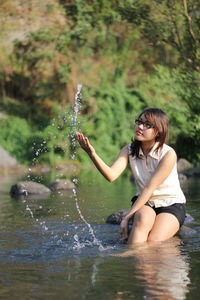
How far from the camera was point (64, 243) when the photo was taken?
7.52 m

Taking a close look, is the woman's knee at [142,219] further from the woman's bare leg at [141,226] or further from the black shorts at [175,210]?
the black shorts at [175,210]

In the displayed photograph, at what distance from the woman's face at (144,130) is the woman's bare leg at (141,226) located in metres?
0.67

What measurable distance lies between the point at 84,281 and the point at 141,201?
1.58m

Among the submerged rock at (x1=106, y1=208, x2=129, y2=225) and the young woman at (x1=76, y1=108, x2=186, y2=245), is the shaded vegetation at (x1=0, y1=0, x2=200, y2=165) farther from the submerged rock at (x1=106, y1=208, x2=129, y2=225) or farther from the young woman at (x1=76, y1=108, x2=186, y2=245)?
the young woman at (x1=76, y1=108, x2=186, y2=245)

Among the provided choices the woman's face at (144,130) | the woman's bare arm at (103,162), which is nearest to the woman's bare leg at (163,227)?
the woman's bare arm at (103,162)

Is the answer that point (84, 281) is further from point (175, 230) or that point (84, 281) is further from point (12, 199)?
point (12, 199)

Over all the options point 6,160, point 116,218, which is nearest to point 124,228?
point 116,218

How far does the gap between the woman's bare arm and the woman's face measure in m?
0.28

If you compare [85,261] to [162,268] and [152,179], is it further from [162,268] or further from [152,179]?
[152,179]

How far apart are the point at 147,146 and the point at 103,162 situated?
0.57 metres

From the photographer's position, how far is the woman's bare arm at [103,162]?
6.55 meters

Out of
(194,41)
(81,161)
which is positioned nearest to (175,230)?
(194,41)

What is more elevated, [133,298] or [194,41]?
[133,298]

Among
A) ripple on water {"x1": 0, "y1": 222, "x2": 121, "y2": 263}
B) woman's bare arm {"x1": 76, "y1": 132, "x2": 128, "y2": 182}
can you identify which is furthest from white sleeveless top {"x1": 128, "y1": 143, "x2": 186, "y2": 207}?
ripple on water {"x1": 0, "y1": 222, "x2": 121, "y2": 263}
